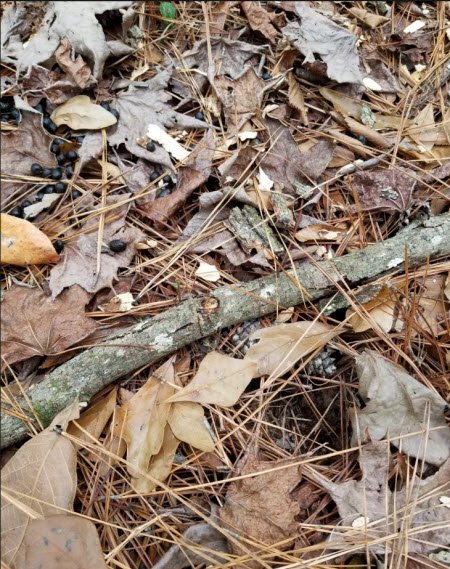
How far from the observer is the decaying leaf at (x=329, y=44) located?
2.28 m

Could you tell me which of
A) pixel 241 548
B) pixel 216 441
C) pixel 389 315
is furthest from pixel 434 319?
pixel 241 548

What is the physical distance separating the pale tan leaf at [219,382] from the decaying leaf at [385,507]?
1.32 ft

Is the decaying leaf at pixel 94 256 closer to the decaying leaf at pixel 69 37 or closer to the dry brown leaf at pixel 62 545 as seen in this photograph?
the decaying leaf at pixel 69 37

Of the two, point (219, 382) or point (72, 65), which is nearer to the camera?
point (219, 382)

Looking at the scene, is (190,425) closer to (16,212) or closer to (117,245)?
(117,245)

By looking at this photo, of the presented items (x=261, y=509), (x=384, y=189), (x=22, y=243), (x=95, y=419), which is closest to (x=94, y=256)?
(x=22, y=243)

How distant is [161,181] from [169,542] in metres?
1.39

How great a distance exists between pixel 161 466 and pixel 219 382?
354mm

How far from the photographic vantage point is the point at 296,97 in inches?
89.7

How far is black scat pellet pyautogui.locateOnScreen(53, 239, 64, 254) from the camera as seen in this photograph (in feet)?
6.30

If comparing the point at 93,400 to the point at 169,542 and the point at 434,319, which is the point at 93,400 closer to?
the point at 169,542

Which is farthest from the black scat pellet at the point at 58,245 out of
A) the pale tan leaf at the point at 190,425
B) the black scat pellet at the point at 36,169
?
the pale tan leaf at the point at 190,425

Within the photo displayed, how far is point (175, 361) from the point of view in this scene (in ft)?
6.12

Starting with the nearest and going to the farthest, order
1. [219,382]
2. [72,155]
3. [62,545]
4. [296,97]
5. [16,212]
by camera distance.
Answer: [62,545]
[219,382]
[16,212]
[72,155]
[296,97]
